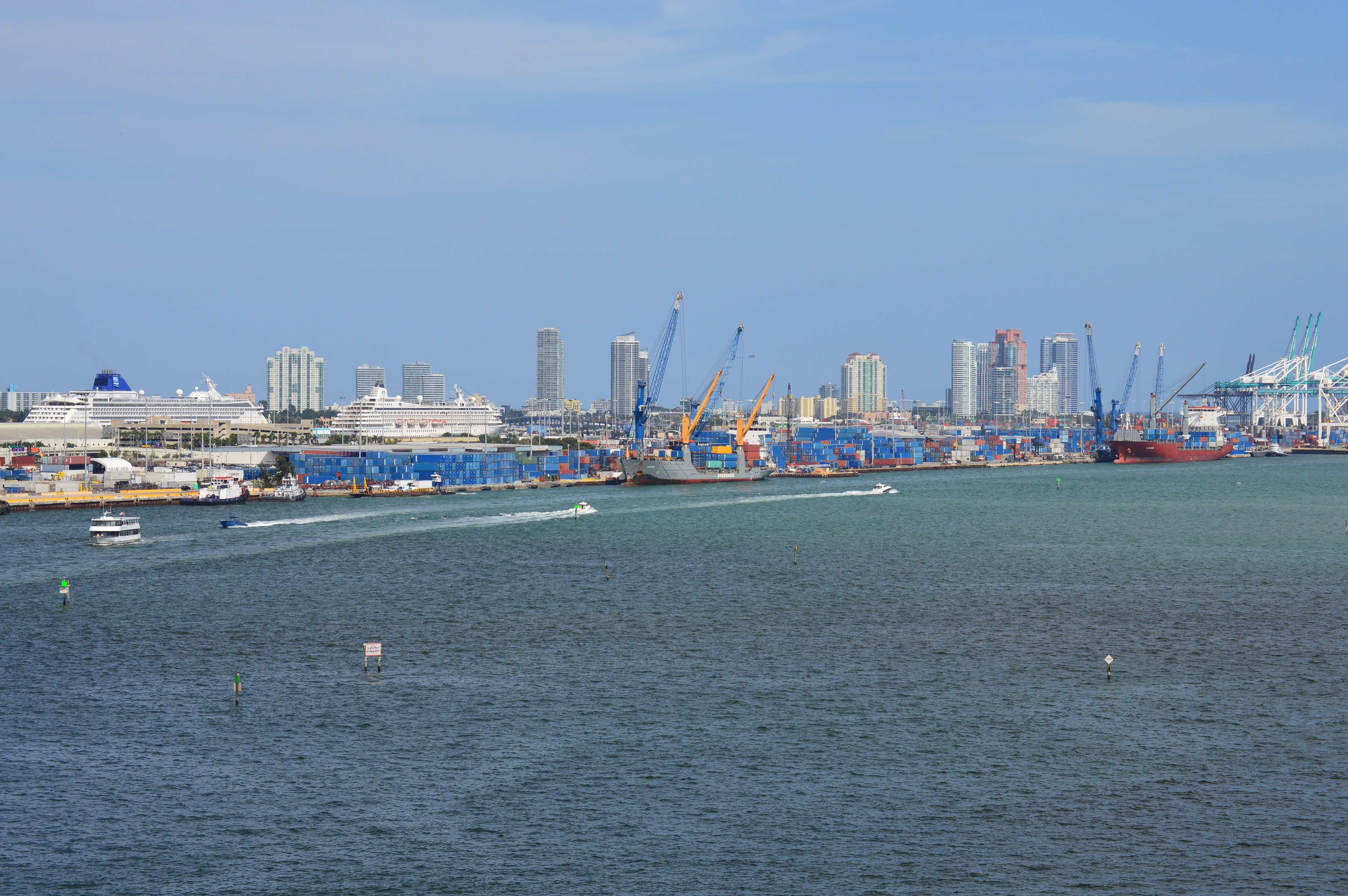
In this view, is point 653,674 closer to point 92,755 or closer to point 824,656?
point 824,656

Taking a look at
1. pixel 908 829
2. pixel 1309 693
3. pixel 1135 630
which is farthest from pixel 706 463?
pixel 908 829

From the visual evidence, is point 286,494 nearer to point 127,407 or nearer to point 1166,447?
point 127,407

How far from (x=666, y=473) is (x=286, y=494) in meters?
28.1

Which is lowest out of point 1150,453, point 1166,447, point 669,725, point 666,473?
point 669,725

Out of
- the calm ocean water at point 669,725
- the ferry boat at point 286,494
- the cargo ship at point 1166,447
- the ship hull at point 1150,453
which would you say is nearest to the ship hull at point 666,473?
the ferry boat at point 286,494

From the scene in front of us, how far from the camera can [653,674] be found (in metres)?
25.0

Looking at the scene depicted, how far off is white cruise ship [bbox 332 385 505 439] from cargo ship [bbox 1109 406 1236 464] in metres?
63.7

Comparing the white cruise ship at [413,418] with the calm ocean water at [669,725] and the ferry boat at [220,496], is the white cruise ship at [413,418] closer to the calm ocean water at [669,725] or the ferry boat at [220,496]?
the ferry boat at [220,496]

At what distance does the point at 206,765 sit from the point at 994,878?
1103 centimetres

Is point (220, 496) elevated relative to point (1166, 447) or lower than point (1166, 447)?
lower

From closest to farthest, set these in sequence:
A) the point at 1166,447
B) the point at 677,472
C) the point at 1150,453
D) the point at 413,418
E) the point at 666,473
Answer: the point at 666,473
the point at 677,472
the point at 1150,453
the point at 1166,447
the point at 413,418

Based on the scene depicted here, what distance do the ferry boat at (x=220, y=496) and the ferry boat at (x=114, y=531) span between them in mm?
16011

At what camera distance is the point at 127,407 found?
127562mm

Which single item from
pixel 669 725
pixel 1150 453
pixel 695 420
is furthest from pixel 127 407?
pixel 669 725
